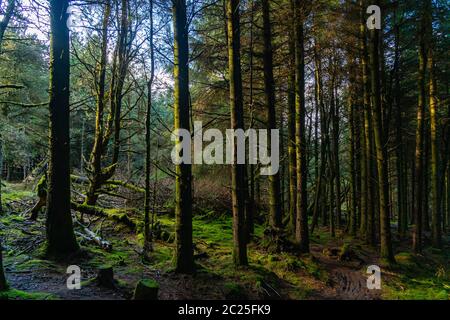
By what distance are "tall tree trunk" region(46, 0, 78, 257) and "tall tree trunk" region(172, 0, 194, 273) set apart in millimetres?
2410

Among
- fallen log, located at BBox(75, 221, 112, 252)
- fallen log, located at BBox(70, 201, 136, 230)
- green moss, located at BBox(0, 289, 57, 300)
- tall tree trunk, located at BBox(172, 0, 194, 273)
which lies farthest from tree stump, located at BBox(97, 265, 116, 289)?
fallen log, located at BBox(70, 201, 136, 230)

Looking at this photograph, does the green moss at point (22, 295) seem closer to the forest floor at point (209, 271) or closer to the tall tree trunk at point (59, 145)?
the forest floor at point (209, 271)

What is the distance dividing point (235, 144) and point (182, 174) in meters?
1.58

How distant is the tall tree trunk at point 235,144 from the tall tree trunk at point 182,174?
4.04ft

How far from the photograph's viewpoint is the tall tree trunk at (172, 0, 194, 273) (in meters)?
6.34

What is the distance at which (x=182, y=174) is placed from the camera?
20.7 feet

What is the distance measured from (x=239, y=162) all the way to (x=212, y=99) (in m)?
4.25

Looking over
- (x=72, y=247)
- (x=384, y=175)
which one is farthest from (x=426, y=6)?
(x=72, y=247)

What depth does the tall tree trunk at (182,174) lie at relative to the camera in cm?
634

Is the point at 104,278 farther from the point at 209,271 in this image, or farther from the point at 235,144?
the point at 235,144

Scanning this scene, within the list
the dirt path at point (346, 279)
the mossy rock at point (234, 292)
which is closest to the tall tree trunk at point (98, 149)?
the mossy rock at point (234, 292)

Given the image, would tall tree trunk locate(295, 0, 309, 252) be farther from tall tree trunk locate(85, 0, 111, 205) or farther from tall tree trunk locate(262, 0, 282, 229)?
tall tree trunk locate(85, 0, 111, 205)

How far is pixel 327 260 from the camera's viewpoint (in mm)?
9172
